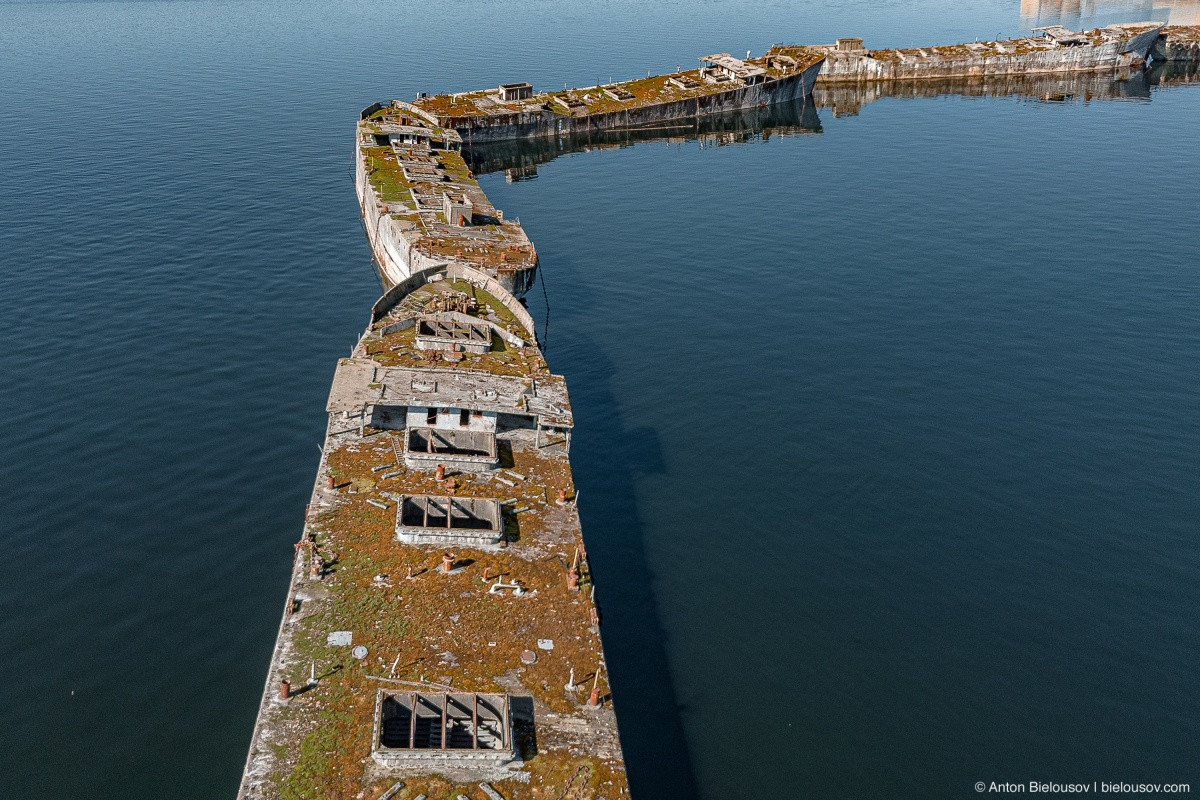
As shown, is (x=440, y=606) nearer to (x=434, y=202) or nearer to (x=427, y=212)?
(x=427, y=212)

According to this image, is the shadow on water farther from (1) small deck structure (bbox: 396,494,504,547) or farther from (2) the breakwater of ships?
(1) small deck structure (bbox: 396,494,504,547)

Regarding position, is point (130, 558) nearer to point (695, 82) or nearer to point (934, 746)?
point (934, 746)

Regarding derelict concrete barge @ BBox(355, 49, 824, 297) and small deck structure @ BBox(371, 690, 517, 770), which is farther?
derelict concrete barge @ BBox(355, 49, 824, 297)

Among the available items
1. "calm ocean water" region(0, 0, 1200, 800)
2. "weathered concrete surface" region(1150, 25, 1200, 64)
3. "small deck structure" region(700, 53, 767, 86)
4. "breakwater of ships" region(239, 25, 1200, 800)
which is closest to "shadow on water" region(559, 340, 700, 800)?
"calm ocean water" region(0, 0, 1200, 800)

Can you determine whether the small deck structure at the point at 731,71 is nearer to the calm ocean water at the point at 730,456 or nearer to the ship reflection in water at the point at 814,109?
the ship reflection in water at the point at 814,109

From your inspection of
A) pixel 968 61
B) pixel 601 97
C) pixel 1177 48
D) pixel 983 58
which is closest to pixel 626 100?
pixel 601 97

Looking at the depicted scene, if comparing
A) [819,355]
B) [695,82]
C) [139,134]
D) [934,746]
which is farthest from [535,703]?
[695,82]

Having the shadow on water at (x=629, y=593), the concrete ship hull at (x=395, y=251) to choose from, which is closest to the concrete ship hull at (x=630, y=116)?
the concrete ship hull at (x=395, y=251)
